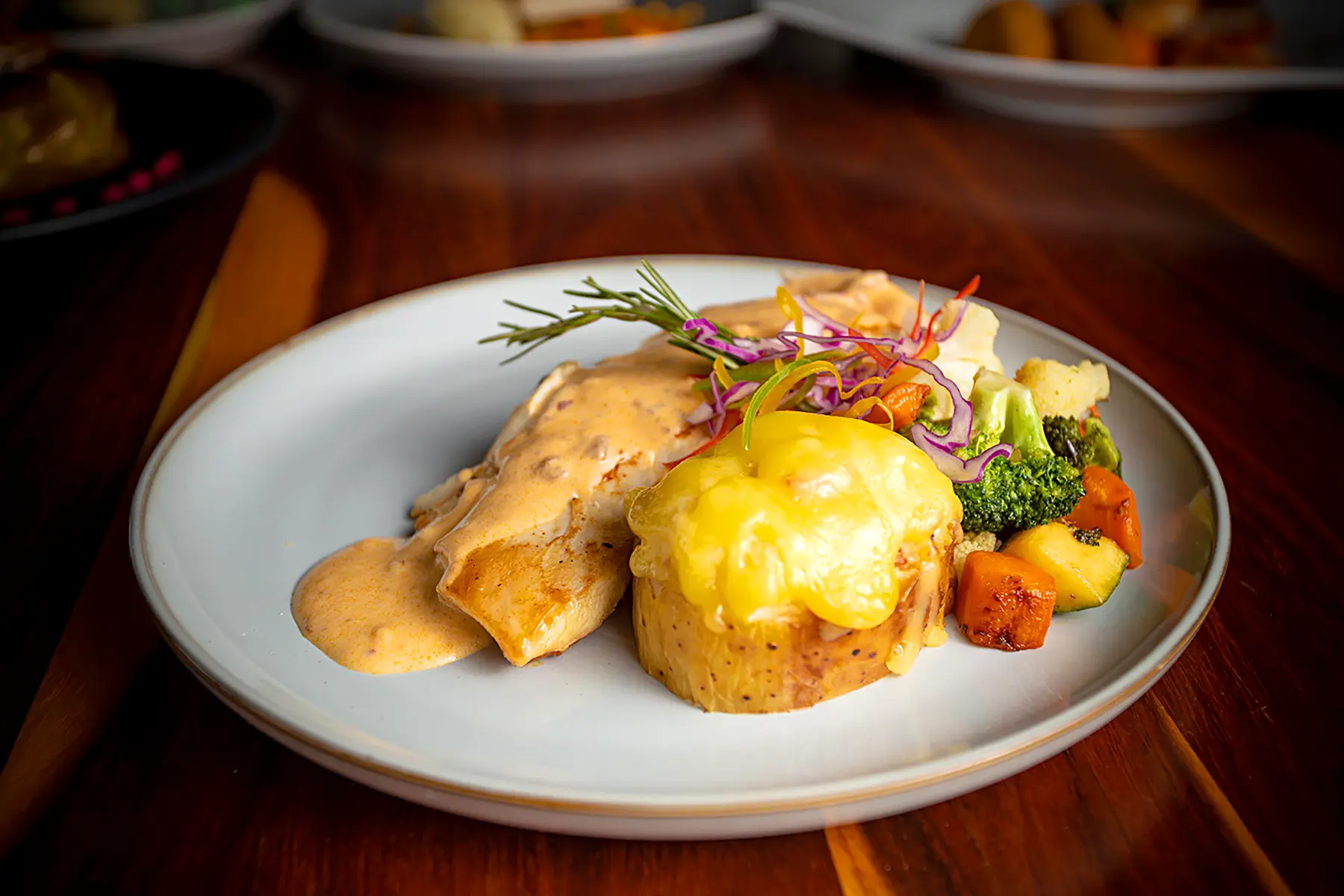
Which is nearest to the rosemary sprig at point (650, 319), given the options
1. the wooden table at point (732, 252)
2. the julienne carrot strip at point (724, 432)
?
the julienne carrot strip at point (724, 432)

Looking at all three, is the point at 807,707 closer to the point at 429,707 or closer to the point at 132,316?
the point at 429,707

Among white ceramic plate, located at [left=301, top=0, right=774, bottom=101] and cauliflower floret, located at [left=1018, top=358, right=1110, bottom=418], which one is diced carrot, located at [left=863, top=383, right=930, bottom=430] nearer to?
cauliflower floret, located at [left=1018, top=358, right=1110, bottom=418]

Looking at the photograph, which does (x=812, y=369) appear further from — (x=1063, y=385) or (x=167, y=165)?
(x=167, y=165)

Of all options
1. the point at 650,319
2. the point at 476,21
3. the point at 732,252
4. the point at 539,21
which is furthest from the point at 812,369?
the point at 539,21

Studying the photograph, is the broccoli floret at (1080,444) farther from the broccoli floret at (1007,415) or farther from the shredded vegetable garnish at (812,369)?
the shredded vegetable garnish at (812,369)

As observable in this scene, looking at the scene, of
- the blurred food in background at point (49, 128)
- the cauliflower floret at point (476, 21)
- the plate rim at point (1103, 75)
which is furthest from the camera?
the cauliflower floret at point (476, 21)

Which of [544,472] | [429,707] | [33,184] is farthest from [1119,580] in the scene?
[33,184]

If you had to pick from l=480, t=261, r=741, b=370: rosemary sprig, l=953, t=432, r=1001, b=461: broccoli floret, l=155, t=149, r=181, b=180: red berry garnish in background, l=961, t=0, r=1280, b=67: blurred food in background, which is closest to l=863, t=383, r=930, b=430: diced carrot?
l=953, t=432, r=1001, b=461: broccoli floret
